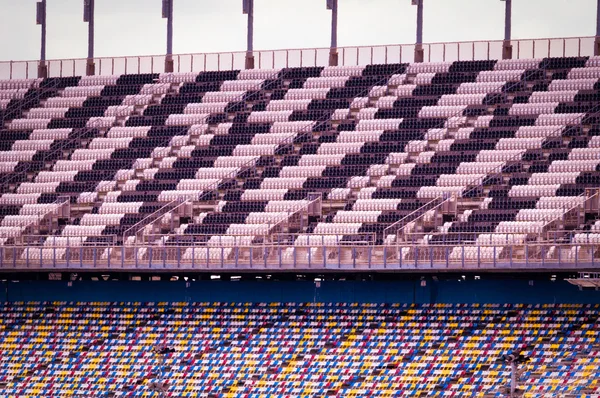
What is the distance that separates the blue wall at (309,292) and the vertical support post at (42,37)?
12868 millimetres

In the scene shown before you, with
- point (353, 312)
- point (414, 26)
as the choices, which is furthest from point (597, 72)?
point (353, 312)

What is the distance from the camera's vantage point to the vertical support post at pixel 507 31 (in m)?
52.6

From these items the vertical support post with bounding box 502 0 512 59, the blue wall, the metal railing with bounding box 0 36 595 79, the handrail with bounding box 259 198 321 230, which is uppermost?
the vertical support post with bounding box 502 0 512 59

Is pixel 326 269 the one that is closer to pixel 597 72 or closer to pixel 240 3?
pixel 597 72

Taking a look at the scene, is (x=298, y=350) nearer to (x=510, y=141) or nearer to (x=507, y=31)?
(x=510, y=141)

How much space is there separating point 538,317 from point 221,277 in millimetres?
10465

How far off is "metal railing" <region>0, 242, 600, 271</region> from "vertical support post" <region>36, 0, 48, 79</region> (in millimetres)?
13686

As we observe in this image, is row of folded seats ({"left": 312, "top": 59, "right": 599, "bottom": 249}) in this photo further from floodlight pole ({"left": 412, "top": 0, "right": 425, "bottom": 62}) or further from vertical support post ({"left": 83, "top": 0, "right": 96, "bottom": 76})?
vertical support post ({"left": 83, "top": 0, "right": 96, "bottom": 76})

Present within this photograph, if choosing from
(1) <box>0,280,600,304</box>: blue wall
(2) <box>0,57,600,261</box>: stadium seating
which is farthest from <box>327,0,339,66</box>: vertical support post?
(1) <box>0,280,600,304</box>: blue wall

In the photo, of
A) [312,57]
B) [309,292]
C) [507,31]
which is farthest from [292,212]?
[507,31]

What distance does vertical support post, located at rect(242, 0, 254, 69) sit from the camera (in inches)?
2173

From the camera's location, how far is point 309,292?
1769 inches

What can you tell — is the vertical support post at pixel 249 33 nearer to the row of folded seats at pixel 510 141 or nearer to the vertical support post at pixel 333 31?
the vertical support post at pixel 333 31

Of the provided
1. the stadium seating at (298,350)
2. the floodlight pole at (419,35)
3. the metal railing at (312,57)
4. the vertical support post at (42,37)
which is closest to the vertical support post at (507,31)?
the metal railing at (312,57)
